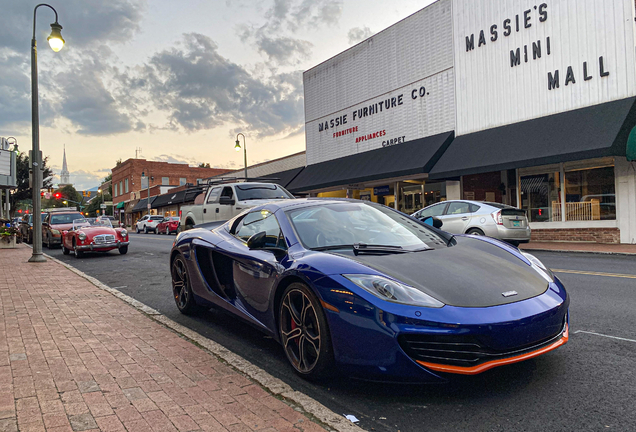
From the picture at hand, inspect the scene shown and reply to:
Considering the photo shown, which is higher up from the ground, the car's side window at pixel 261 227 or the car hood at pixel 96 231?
the car's side window at pixel 261 227

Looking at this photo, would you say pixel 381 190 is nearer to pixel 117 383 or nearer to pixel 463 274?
pixel 463 274

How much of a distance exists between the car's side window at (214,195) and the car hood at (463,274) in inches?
397

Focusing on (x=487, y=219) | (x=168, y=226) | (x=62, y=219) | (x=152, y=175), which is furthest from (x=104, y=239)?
(x=152, y=175)

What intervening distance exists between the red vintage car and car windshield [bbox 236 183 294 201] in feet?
17.8

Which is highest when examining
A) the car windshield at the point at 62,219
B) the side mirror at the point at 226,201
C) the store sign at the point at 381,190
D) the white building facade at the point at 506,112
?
the white building facade at the point at 506,112

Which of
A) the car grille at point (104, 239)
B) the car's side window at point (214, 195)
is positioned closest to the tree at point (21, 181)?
the car grille at point (104, 239)

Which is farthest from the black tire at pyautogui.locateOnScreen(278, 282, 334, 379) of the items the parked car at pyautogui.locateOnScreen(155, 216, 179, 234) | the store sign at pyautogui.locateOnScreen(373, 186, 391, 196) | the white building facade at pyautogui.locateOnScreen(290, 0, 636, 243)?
the parked car at pyautogui.locateOnScreen(155, 216, 179, 234)

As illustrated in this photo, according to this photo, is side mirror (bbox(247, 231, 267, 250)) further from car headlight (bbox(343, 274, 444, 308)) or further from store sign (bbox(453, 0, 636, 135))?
store sign (bbox(453, 0, 636, 135))

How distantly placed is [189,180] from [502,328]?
7094 centimetres

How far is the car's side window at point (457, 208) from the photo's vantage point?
546 inches

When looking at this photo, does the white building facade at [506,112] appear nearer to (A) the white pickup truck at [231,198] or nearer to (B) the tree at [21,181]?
(A) the white pickup truck at [231,198]

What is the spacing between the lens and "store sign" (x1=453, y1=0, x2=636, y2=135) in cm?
1404

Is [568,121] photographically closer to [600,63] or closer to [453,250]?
[600,63]

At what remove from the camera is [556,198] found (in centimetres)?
1634
